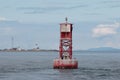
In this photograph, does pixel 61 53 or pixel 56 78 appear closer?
pixel 56 78

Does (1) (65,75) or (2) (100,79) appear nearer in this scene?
(2) (100,79)

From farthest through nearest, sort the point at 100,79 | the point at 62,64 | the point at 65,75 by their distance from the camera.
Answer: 1. the point at 62,64
2. the point at 65,75
3. the point at 100,79

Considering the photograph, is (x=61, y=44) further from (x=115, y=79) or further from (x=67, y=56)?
(x=115, y=79)

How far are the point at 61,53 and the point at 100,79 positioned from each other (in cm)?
2044

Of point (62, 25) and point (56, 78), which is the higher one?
point (62, 25)

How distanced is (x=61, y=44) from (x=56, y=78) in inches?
695

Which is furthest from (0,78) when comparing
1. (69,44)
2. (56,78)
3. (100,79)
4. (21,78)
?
(69,44)

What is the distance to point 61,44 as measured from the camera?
90250 mm

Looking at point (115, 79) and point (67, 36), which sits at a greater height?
point (67, 36)

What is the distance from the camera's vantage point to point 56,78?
241 ft

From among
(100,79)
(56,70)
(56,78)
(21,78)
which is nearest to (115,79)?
(100,79)

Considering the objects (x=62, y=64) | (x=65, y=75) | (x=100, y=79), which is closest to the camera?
(x=100, y=79)

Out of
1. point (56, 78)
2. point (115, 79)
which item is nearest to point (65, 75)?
point (56, 78)

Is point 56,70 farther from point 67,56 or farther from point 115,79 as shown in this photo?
point 115,79
